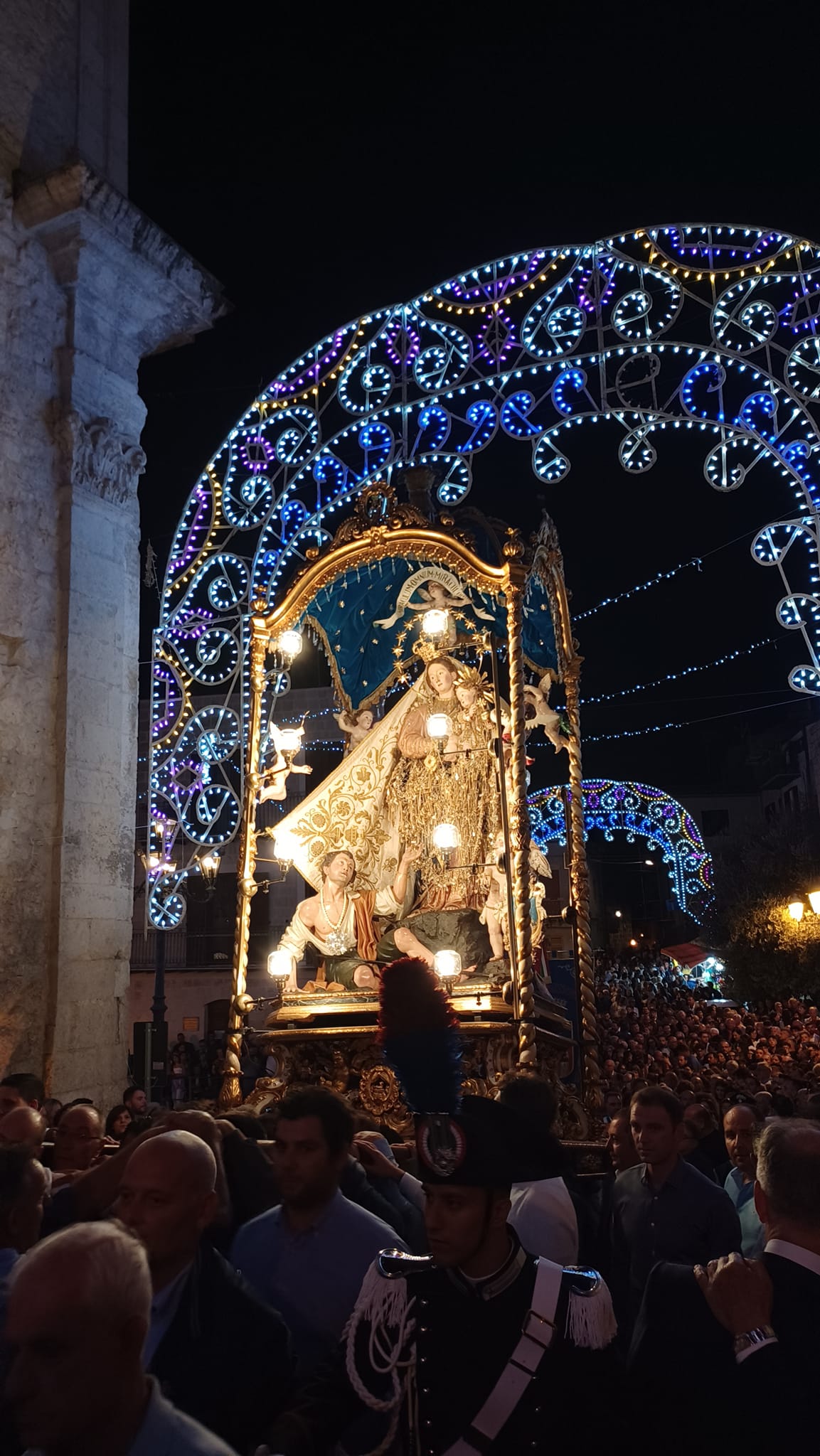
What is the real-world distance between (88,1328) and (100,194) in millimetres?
9614

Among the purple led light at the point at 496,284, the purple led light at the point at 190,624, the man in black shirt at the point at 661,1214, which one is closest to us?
the man in black shirt at the point at 661,1214

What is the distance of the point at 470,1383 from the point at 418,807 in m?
8.73

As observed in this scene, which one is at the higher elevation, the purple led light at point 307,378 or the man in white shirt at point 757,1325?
the purple led light at point 307,378

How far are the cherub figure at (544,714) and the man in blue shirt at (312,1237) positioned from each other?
7.34m

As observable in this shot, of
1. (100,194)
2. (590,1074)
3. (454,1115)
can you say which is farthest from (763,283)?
(454,1115)

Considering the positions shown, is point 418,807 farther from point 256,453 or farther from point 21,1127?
point 21,1127

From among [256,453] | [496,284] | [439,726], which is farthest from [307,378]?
[439,726]

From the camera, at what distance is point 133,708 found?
9.94 metres

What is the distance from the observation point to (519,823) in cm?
938

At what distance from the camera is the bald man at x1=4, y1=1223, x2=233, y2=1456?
1.71m

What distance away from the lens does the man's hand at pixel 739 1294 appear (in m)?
2.41

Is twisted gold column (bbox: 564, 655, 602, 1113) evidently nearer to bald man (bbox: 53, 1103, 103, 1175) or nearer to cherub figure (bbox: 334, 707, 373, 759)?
cherub figure (bbox: 334, 707, 373, 759)

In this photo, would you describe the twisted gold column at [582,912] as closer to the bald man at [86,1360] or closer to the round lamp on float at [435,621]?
the round lamp on float at [435,621]

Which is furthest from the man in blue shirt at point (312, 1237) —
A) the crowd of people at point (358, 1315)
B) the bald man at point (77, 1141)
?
the bald man at point (77, 1141)
